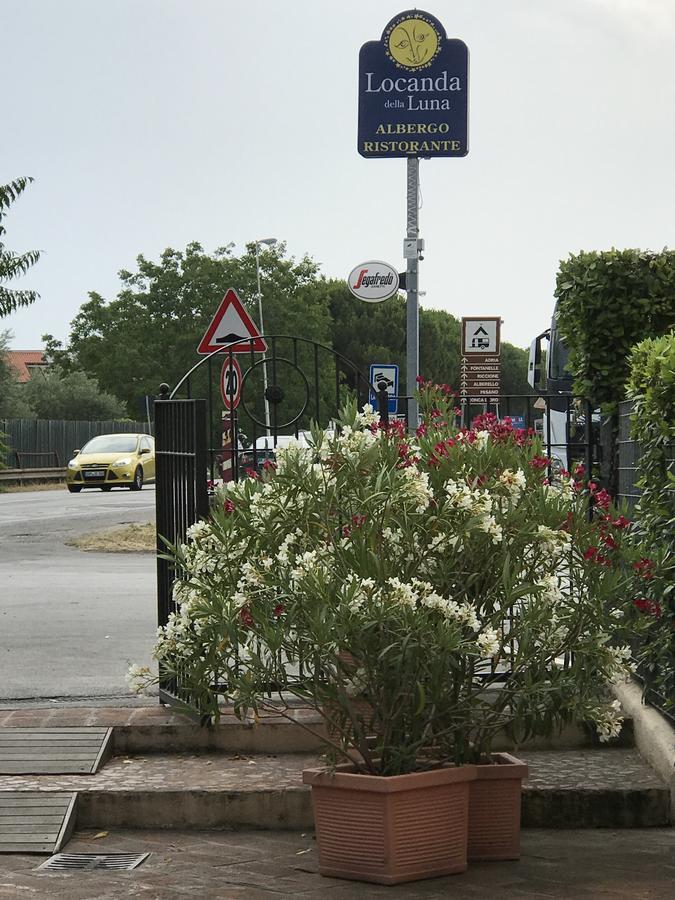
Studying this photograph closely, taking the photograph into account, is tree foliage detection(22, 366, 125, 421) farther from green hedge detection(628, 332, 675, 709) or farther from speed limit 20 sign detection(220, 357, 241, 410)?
green hedge detection(628, 332, 675, 709)

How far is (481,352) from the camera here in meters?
22.0

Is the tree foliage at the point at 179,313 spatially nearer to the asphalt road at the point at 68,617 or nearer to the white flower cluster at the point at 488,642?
the asphalt road at the point at 68,617

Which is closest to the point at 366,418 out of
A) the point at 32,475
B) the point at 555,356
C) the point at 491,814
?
the point at 491,814

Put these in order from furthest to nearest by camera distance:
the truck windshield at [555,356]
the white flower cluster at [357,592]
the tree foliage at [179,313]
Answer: the tree foliage at [179,313] → the truck windshield at [555,356] → the white flower cluster at [357,592]

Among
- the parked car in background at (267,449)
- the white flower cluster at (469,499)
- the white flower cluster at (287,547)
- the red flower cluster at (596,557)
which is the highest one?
the parked car in background at (267,449)

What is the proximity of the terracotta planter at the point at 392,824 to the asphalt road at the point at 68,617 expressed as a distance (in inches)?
107

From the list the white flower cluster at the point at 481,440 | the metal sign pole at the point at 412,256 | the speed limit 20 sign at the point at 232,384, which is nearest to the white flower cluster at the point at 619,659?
the white flower cluster at the point at 481,440

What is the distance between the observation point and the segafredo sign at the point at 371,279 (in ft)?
67.6

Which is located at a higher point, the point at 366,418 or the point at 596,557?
the point at 366,418

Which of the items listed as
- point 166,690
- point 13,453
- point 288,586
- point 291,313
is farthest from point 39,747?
point 291,313

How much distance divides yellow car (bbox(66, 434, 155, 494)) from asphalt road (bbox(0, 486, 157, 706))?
1492 cm

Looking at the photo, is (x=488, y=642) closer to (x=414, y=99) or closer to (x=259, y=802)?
(x=259, y=802)

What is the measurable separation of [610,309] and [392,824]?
13.7 ft

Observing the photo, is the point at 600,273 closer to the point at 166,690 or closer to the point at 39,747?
the point at 166,690
